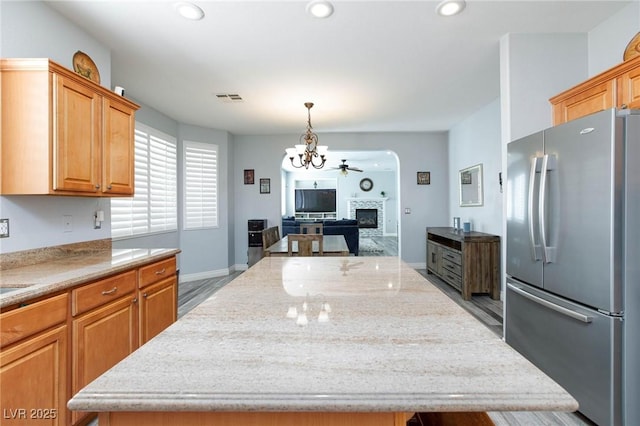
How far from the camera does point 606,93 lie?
6.30ft

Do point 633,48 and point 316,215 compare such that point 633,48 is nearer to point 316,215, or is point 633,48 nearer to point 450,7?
point 450,7

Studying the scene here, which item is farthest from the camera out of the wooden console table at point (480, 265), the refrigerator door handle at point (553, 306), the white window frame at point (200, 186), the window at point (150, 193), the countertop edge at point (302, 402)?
the white window frame at point (200, 186)

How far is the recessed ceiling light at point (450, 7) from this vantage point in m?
2.19

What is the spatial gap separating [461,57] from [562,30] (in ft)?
2.58

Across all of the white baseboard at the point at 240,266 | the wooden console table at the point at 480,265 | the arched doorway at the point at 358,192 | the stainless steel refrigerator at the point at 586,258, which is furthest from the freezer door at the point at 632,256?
the arched doorway at the point at 358,192

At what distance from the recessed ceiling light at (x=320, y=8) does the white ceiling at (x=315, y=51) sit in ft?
0.17

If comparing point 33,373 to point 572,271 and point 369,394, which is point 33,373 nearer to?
point 369,394

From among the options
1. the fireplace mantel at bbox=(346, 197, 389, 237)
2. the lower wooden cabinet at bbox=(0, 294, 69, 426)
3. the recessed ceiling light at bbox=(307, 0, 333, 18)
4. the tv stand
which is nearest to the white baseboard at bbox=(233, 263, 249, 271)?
the lower wooden cabinet at bbox=(0, 294, 69, 426)

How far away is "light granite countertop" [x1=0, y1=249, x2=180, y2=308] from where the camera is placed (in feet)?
4.56

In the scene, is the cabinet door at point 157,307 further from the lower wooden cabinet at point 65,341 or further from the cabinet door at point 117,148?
the cabinet door at point 117,148

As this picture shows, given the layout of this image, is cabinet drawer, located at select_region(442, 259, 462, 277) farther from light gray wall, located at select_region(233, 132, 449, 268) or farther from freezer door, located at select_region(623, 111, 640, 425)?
freezer door, located at select_region(623, 111, 640, 425)

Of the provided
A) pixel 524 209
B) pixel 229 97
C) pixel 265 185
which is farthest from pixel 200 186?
pixel 524 209

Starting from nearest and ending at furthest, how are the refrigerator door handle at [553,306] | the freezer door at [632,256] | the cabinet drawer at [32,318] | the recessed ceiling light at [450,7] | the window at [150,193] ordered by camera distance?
the cabinet drawer at [32,318] → the freezer door at [632,256] → the refrigerator door handle at [553,306] → the recessed ceiling light at [450,7] → the window at [150,193]

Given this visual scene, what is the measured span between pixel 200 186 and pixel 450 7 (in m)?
4.48
